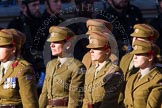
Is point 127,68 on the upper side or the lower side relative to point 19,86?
lower

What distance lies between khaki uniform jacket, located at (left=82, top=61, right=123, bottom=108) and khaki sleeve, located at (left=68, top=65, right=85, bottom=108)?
4.7 inches

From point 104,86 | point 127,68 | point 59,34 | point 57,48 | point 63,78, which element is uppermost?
point 59,34

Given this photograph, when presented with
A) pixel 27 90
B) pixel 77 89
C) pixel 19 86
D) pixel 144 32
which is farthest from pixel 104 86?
pixel 144 32

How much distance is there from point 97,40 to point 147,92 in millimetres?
833

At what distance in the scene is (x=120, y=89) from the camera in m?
9.07

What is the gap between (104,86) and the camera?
9109mm

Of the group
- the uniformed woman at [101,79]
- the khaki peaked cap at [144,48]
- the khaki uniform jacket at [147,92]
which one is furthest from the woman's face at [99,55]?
the khaki uniform jacket at [147,92]

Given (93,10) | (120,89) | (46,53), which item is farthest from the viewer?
(93,10)

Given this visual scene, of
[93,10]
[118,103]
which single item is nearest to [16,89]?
[118,103]

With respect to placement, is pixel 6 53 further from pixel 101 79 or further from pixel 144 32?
pixel 144 32

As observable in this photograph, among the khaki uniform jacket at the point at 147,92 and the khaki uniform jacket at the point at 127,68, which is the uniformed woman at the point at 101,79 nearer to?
the khaki uniform jacket at the point at 147,92

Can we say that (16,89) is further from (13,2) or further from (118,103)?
(13,2)

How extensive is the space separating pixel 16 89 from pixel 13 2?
4930mm

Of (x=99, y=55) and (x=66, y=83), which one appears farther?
(x=66, y=83)
